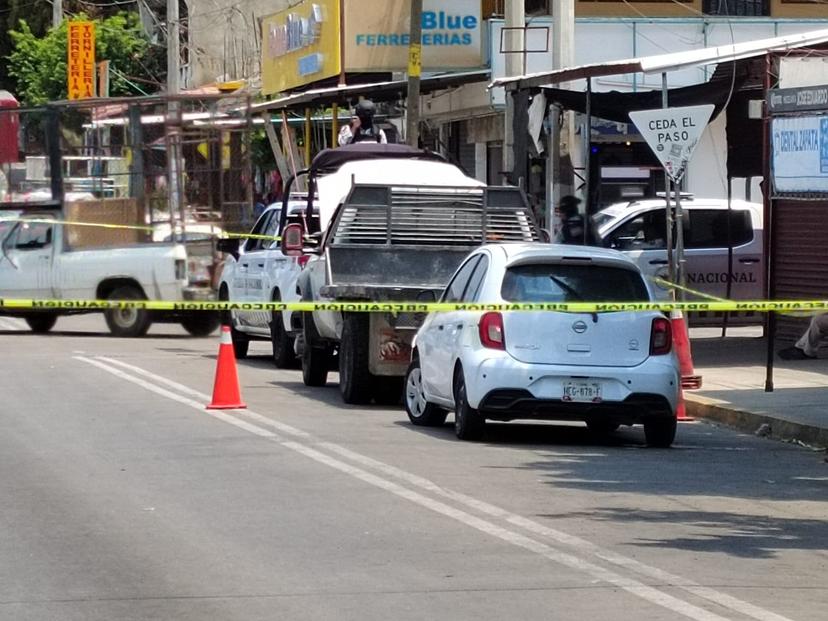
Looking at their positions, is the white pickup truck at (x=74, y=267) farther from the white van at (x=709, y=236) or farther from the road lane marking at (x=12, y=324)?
the white van at (x=709, y=236)

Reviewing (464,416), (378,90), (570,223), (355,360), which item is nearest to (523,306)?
(464,416)

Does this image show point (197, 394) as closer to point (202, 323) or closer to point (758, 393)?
point (758, 393)

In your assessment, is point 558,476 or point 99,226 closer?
point 558,476

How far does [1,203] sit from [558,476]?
14.3 m

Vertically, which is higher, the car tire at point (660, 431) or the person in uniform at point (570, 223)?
the person in uniform at point (570, 223)

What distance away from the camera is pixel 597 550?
9.43 meters

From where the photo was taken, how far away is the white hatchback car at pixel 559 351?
1373cm

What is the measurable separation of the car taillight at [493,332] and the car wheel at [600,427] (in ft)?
5.77

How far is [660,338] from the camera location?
46.3 ft

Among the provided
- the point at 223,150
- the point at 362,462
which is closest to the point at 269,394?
the point at 362,462

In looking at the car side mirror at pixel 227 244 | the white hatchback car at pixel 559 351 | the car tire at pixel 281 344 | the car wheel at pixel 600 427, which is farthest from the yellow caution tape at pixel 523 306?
the car side mirror at pixel 227 244

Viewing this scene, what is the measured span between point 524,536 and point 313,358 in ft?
29.4

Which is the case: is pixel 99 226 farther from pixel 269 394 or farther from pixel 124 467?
pixel 124 467

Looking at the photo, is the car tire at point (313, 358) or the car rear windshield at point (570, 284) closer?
the car rear windshield at point (570, 284)
